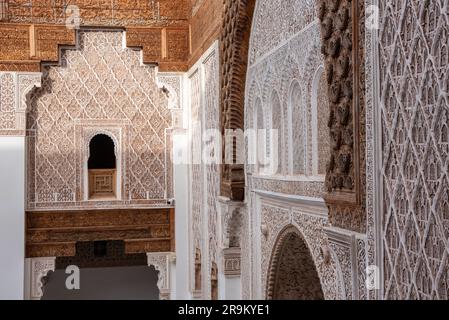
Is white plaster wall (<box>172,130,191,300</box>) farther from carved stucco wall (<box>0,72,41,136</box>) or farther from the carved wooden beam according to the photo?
carved stucco wall (<box>0,72,41,136</box>)

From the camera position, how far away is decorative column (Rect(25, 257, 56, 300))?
5.94 m

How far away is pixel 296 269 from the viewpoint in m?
3.55

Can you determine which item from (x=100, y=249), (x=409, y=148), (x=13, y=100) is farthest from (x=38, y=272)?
(x=409, y=148)

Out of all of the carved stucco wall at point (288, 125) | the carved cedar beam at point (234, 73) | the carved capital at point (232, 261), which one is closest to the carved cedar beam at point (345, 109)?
the carved stucco wall at point (288, 125)

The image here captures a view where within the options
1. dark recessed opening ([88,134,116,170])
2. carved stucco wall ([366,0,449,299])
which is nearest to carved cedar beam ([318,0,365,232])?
carved stucco wall ([366,0,449,299])

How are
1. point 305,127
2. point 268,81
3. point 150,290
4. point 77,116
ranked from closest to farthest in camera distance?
point 305,127
point 268,81
point 77,116
point 150,290

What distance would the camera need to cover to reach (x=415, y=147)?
1.71m

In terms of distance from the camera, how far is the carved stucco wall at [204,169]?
15.3 feet

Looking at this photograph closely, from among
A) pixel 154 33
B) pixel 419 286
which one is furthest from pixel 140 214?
pixel 419 286

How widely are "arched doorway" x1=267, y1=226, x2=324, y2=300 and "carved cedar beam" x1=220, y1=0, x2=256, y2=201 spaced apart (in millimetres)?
661

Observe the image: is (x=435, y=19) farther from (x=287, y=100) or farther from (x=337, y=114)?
(x=287, y=100)

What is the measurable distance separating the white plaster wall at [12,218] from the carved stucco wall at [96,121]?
14 cm

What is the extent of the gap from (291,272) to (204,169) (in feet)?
5.71

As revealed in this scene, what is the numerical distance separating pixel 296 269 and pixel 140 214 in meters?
2.88
